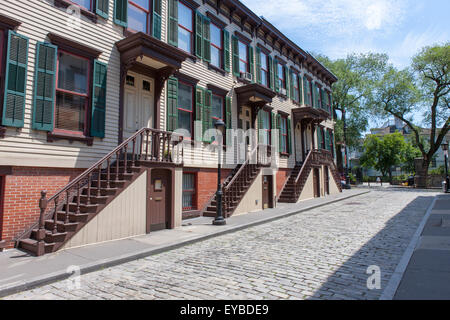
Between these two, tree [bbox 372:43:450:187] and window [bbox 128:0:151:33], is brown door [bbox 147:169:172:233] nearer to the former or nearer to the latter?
window [bbox 128:0:151:33]

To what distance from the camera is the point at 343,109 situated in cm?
3772

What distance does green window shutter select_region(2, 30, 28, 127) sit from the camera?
6.90 m

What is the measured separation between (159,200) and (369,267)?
20.4ft

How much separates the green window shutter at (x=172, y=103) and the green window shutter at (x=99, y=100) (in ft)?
8.56

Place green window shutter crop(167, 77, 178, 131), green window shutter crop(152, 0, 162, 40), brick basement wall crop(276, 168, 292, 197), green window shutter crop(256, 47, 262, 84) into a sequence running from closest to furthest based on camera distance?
green window shutter crop(152, 0, 162, 40)
green window shutter crop(167, 77, 178, 131)
green window shutter crop(256, 47, 262, 84)
brick basement wall crop(276, 168, 292, 197)

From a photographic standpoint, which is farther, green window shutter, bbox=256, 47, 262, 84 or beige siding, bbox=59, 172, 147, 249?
green window shutter, bbox=256, 47, 262, 84

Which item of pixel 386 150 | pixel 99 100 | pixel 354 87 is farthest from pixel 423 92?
pixel 99 100

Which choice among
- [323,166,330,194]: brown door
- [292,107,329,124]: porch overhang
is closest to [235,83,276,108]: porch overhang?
[292,107,329,124]: porch overhang

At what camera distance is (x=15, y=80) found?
23.1 ft

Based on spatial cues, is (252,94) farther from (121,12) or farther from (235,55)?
(121,12)

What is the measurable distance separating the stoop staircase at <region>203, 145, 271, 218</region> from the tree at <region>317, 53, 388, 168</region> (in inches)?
1019

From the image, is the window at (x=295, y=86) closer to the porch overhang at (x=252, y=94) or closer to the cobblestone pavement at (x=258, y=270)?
the porch overhang at (x=252, y=94)
